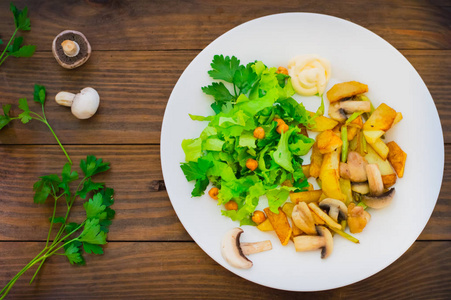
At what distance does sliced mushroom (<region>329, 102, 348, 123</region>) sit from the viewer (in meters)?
1.80

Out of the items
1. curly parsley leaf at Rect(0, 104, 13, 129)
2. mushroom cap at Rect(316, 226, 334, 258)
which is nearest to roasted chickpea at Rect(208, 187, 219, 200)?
mushroom cap at Rect(316, 226, 334, 258)

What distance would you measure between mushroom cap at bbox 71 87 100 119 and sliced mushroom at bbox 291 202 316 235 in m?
1.11

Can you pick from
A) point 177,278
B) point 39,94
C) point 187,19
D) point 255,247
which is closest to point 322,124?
point 255,247

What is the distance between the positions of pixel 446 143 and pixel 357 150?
0.51m

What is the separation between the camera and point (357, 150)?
182 cm

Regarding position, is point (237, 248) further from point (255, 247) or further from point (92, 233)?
point (92, 233)

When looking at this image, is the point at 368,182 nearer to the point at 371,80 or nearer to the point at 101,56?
the point at 371,80

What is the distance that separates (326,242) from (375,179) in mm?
350

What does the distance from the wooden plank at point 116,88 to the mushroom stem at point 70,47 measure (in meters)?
0.09

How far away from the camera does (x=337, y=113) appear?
5.94ft

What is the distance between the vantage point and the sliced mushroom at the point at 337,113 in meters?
1.80

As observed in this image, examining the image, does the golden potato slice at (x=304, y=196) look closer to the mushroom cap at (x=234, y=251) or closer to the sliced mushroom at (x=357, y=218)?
the sliced mushroom at (x=357, y=218)

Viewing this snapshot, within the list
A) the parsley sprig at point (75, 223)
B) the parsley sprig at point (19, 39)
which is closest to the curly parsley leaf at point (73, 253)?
the parsley sprig at point (75, 223)

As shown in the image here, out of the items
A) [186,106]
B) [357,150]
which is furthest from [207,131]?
[357,150]
